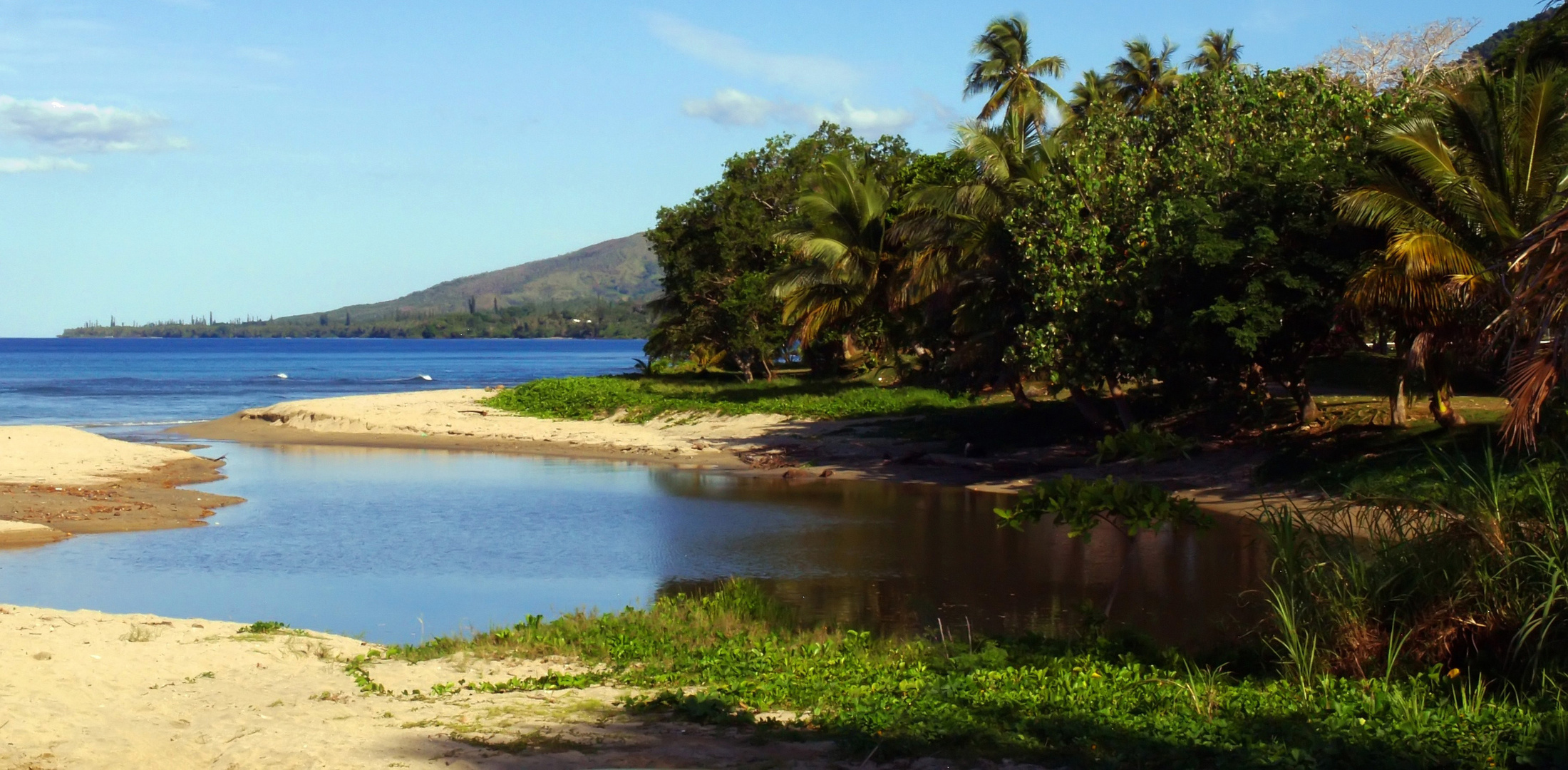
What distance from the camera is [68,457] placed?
25922mm

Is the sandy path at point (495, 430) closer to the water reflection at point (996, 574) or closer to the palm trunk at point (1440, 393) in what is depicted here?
the water reflection at point (996, 574)

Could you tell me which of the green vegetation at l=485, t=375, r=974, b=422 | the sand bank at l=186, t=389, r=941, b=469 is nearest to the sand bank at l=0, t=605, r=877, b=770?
the sand bank at l=186, t=389, r=941, b=469

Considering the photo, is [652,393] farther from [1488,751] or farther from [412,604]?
[1488,751]

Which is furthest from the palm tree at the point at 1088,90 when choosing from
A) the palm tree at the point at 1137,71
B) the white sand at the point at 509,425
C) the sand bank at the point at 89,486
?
the sand bank at the point at 89,486

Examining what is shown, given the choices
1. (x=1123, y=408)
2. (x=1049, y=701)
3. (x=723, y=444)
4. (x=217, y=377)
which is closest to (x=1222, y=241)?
(x=1123, y=408)

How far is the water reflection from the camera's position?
12453mm

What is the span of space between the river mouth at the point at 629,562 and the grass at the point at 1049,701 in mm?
1543

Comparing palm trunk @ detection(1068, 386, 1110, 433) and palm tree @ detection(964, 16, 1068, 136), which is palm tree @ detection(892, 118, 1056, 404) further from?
palm tree @ detection(964, 16, 1068, 136)

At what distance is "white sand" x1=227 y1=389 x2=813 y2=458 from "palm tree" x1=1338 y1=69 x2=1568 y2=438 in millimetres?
16271

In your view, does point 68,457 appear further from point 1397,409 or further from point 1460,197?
point 1460,197

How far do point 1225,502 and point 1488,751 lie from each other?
14.0 metres

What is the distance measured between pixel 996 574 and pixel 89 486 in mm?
16148

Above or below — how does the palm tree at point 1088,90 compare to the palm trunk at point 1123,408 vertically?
above

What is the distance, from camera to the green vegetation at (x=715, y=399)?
3275cm
